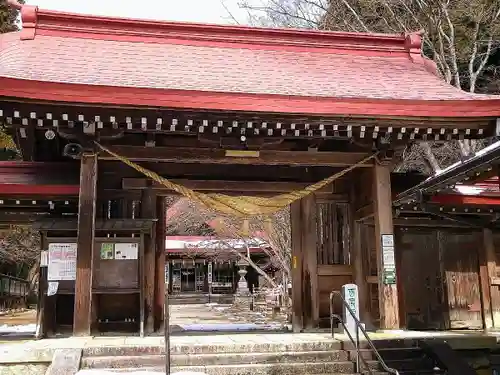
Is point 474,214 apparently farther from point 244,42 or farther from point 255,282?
point 255,282

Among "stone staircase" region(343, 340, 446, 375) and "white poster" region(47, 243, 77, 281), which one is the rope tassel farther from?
"stone staircase" region(343, 340, 446, 375)

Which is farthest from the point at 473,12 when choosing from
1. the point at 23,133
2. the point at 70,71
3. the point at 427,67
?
the point at 23,133

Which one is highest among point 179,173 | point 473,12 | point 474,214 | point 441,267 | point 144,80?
point 473,12

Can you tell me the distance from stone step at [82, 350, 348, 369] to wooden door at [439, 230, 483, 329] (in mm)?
4178

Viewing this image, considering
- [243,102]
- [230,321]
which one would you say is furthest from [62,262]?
[230,321]

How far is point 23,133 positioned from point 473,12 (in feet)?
39.1

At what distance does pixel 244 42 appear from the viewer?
36.2 feet

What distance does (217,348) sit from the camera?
702 cm

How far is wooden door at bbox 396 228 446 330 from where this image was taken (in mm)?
10289

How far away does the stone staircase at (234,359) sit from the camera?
662 cm

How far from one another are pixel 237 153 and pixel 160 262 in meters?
2.53

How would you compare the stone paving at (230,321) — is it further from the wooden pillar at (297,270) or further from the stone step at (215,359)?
the stone step at (215,359)

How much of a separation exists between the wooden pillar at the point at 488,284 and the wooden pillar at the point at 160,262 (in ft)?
20.0

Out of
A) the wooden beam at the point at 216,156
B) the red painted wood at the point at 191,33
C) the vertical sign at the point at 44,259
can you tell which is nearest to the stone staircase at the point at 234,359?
the vertical sign at the point at 44,259
